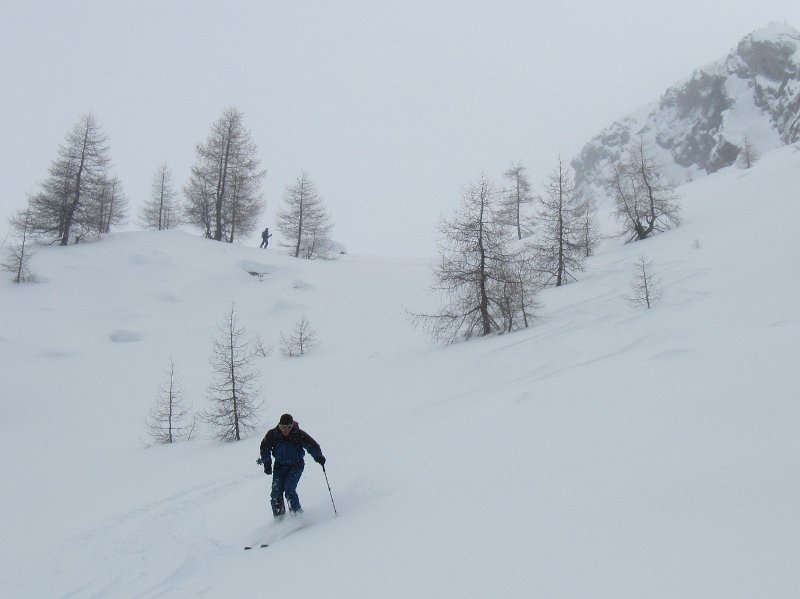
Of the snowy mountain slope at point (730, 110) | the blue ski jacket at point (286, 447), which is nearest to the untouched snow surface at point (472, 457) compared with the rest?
the blue ski jacket at point (286, 447)

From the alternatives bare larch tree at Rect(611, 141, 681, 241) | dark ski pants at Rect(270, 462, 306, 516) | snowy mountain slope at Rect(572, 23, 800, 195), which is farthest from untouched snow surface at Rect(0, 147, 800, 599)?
snowy mountain slope at Rect(572, 23, 800, 195)

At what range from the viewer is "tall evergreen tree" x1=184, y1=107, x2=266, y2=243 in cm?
3506

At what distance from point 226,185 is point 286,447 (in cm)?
3313

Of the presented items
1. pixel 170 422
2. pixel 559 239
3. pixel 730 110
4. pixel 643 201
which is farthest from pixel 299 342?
pixel 730 110

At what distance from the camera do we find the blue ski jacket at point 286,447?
23.9ft

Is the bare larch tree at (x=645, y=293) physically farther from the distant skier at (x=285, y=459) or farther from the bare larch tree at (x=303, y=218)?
the bare larch tree at (x=303, y=218)

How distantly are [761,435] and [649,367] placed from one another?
Result: 3.04 meters

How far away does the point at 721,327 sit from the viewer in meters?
10.1

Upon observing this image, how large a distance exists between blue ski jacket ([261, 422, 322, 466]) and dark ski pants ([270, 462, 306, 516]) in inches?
3.4

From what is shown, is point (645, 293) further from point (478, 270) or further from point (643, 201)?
point (643, 201)

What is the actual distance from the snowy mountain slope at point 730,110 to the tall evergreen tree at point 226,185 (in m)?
58.4

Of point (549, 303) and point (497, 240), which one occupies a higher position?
point (497, 240)

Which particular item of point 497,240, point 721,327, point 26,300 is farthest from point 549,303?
point 26,300

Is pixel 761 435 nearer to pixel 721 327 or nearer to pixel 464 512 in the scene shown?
pixel 464 512
